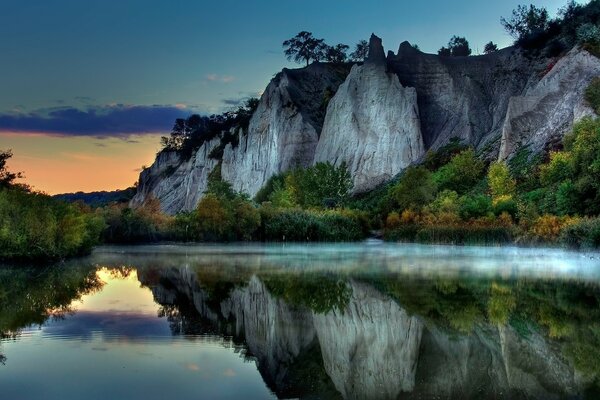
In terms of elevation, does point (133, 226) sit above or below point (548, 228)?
above

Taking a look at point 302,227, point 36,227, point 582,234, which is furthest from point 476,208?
point 36,227

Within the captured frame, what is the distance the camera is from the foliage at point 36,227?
86.5 ft

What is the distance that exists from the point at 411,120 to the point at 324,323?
A: 6428 centimetres

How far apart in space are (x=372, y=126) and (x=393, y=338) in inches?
2677

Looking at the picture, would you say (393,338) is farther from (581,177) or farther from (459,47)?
(459,47)

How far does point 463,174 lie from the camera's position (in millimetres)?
60281

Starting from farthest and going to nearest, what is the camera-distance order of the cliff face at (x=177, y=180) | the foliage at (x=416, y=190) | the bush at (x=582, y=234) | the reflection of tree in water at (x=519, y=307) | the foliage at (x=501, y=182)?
the cliff face at (x=177, y=180), the foliage at (x=416, y=190), the foliage at (x=501, y=182), the bush at (x=582, y=234), the reflection of tree in water at (x=519, y=307)

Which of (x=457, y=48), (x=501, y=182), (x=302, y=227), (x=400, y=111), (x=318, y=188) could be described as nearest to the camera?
(x=501, y=182)

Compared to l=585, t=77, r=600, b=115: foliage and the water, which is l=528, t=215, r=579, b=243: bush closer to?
l=585, t=77, r=600, b=115: foliage

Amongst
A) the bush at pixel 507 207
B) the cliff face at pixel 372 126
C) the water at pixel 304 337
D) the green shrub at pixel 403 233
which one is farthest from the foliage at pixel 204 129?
the water at pixel 304 337

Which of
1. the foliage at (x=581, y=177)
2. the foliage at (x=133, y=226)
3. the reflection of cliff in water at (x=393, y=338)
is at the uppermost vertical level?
the foliage at (x=581, y=177)

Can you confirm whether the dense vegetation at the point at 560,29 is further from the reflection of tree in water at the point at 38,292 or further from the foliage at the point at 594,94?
the reflection of tree in water at the point at 38,292

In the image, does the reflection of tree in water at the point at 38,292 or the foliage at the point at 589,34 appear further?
the foliage at the point at 589,34

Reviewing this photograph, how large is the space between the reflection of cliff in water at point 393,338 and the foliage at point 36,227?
1136 cm
